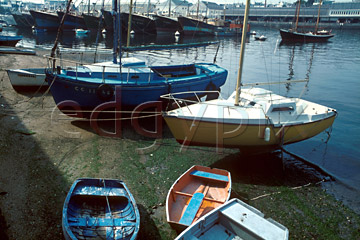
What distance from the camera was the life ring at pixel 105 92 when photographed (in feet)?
44.4

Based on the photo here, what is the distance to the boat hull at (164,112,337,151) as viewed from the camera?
34.3 ft

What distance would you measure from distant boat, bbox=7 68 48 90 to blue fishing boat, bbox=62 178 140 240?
40.0ft

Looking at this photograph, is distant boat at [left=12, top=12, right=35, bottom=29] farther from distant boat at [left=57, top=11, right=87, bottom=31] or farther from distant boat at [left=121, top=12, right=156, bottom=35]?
distant boat at [left=121, top=12, right=156, bottom=35]

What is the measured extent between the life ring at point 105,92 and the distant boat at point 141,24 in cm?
6097

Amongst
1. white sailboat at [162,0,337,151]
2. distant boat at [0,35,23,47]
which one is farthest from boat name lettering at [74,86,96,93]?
distant boat at [0,35,23,47]

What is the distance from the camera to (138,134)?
13.6 metres

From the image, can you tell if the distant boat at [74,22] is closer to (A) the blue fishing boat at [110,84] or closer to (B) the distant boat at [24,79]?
(B) the distant boat at [24,79]

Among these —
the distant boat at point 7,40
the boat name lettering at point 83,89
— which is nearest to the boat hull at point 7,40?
the distant boat at point 7,40

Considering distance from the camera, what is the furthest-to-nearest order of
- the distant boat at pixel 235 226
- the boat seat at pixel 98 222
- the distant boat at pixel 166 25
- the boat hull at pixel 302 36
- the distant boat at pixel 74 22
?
1. the distant boat at pixel 74 22
2. the distant boat at pixel 166 25
3. the boat hull at pixel 302 36
4. the boat seat at pixel 98 222
5. the distant boat at pixel 235 226

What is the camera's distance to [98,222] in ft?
23.3

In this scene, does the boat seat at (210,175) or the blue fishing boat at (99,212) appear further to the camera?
the boat seat at (210,175)

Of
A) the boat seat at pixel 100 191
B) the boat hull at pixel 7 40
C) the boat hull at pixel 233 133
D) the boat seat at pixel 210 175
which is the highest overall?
the boat hull at pixel 7 40

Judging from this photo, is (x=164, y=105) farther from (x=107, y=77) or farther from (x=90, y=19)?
(x=90, y=19)

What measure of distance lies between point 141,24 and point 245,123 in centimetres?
6827
